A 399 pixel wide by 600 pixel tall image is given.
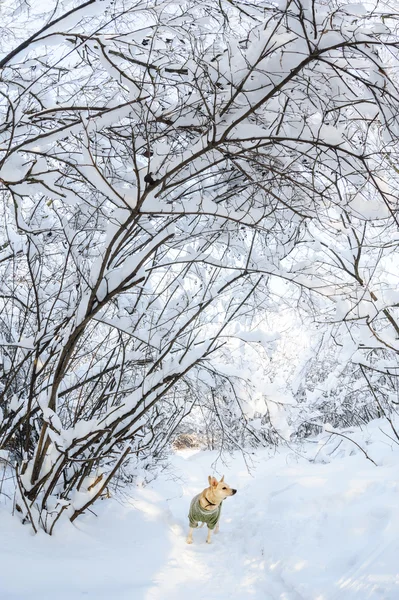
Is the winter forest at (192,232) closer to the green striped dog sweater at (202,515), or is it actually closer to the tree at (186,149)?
the tree at (186,149)

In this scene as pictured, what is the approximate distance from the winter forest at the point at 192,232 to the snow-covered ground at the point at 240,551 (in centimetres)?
3

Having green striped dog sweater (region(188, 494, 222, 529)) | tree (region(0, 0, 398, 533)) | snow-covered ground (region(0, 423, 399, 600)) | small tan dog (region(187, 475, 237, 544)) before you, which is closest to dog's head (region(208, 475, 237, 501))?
small tan dog (region(187, 475, 237, 544))

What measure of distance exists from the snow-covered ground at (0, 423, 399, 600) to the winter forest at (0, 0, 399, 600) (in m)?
0.03

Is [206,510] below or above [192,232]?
below

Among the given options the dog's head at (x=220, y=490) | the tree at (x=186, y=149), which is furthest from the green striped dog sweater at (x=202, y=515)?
the tree at (x=186, y=149)

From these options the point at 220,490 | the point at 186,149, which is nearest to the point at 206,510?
the point at 220,490

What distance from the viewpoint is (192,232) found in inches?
122

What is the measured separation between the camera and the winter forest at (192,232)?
206cm

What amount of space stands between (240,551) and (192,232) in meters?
3.52

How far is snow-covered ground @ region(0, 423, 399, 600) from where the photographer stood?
8.63 ft

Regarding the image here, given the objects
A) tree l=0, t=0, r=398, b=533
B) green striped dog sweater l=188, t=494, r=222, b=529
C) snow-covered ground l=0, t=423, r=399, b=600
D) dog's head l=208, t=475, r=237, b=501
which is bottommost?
snow-covered ground l=0, t=423, r=399, b=600

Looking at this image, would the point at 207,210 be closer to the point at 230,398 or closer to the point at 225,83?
the point at 225,83

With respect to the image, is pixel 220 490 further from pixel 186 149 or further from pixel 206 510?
pixel 186 149

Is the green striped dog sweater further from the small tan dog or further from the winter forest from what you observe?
the winter forest
